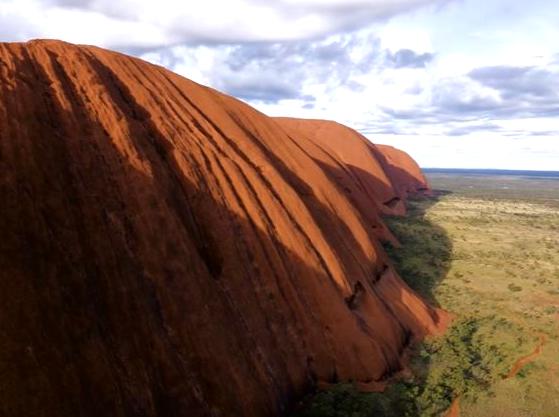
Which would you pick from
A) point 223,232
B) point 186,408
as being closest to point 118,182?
point 223,232

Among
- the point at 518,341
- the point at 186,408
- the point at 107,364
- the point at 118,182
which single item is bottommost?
the point at 518,341

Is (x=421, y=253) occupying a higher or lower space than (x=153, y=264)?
lower

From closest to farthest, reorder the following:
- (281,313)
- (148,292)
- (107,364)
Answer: (107,364) < (148,292) < (281,313)

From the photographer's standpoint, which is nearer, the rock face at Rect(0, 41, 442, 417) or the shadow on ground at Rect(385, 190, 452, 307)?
the rock face at Rect(0, 41, 442, 417)

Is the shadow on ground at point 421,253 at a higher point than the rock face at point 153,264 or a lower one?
lower

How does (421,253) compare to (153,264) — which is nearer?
(153,264)

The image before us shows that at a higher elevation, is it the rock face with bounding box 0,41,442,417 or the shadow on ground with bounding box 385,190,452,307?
the rock face with bounding box 0,41,442,417

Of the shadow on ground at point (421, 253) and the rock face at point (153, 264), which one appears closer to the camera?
the rock face at point (153, 264)

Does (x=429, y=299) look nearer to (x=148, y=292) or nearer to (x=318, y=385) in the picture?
(x=318, y=385)
